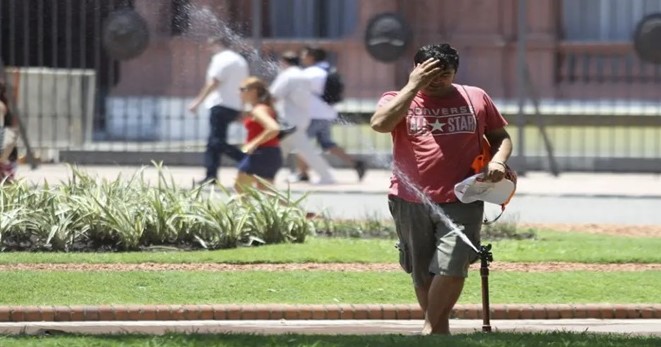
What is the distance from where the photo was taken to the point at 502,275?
1201 cm

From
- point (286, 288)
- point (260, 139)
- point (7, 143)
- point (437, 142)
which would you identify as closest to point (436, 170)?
point (437, 142)

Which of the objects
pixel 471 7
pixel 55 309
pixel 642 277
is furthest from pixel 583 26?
pixel 55 309

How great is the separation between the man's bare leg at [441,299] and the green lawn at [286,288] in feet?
6.18

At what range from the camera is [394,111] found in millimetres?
8891

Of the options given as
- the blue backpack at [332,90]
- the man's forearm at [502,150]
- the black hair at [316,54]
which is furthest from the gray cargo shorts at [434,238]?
the blue backpack at [332,90]

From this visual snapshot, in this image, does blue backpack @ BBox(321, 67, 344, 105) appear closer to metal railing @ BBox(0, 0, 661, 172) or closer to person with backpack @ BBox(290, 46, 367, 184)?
person with backpack @ BBox(290, 46, 367, 184)

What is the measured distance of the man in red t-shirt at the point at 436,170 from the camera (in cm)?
895

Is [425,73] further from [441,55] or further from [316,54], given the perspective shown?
[316,54]

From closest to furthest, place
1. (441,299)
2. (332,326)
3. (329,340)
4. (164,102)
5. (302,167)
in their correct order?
1. (329,340)
2. (441,299)
3. (332,326)
4. (302,167)
5. (164,102)

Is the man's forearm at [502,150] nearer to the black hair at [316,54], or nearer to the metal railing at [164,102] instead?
the black hair at [316,54]

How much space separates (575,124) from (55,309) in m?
13.9

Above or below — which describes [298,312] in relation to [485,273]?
below

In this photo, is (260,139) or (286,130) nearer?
(260,139)

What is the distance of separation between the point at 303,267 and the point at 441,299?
3469 mm
